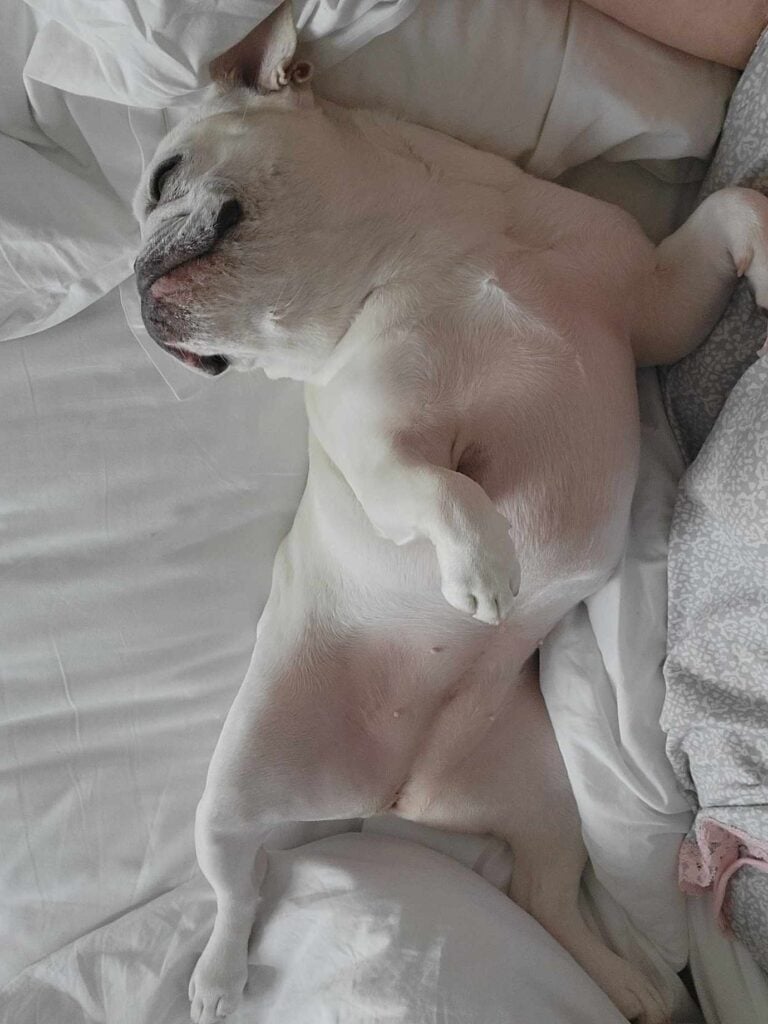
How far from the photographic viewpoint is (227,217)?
1167 millimetres

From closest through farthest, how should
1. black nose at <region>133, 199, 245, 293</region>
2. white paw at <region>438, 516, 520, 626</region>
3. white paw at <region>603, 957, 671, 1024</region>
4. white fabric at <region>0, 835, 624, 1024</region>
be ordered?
1. white paw at <region>438, 516, 520, 626</region>
2. black nose at <region>133, 199, 245, 293</region>
3. white fabric at <region>0, 835, 624, 1024</region>
4. white paw at <region>603, 957, 671, 1024</region>

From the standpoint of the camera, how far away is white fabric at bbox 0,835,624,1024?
1271mm

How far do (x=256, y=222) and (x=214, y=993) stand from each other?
114 centimetres

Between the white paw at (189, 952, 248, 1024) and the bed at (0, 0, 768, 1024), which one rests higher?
the bed at (0, 0, 768, 1024)

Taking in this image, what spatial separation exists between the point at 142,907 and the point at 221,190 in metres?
1.15

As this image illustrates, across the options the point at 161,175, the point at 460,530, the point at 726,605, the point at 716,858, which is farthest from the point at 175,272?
the point at 716,858

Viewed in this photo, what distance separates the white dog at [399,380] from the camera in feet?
3.84

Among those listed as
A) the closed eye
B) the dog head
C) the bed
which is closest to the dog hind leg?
the bed

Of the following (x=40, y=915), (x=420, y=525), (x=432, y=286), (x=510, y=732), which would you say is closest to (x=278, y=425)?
(x=432, y=286)

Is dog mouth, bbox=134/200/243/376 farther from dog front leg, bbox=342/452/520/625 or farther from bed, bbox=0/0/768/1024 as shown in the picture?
dog front leg, bbox=342/452/520/625

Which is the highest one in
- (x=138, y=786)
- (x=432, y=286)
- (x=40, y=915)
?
(x=432, y=286)

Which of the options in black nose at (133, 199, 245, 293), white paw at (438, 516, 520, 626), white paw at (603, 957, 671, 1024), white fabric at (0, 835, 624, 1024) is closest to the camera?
white paw at (438, 516, 520, 626)

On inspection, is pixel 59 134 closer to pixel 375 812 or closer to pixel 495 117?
pixel 495 117

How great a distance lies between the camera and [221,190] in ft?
3.84
